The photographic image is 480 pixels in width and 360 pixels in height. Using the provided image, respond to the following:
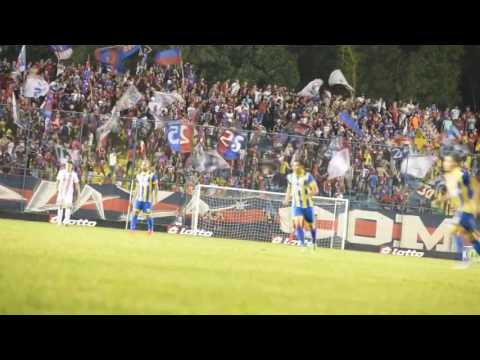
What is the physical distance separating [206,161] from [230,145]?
1022 mm

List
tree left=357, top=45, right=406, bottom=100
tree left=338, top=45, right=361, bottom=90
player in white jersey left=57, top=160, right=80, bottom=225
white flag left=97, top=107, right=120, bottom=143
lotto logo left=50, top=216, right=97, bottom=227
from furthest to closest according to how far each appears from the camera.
Answer: 1. tree left=357, top=45, right=406, bottom=100
2. tree left=338, top=45, right=361, bottom=90
3. lotto logo left=50, top=216, right=97, bottom=227
4. white flag left=97, top=107, right=120, bottom=143
5. player in white jersey left=57, top=160, right=80, bottom=225

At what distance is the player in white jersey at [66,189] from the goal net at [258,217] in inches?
164

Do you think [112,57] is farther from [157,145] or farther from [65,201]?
[65,201]

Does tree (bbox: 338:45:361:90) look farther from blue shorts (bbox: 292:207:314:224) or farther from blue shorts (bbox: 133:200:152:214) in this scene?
blue shorts (bbox: 292:207:314:224)

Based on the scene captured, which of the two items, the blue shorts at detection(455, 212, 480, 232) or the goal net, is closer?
the blue shorts at detection(455, 212, 480, 232)

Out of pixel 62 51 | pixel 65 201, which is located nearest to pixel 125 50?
pixel 62 51

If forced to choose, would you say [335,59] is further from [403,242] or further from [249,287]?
[249,287]

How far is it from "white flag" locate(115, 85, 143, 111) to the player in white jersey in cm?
555

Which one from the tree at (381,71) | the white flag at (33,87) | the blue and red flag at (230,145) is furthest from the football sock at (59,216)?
the tree at (381,71)

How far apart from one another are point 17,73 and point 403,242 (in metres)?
16.5

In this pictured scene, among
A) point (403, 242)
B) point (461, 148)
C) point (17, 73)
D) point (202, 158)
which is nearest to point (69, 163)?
point (202, 158)

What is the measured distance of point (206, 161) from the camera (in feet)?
81.9

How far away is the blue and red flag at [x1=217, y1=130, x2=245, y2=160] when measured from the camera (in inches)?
981

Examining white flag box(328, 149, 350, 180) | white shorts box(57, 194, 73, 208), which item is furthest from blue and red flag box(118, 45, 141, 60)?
white flag box(328, 149, 350, 180)
